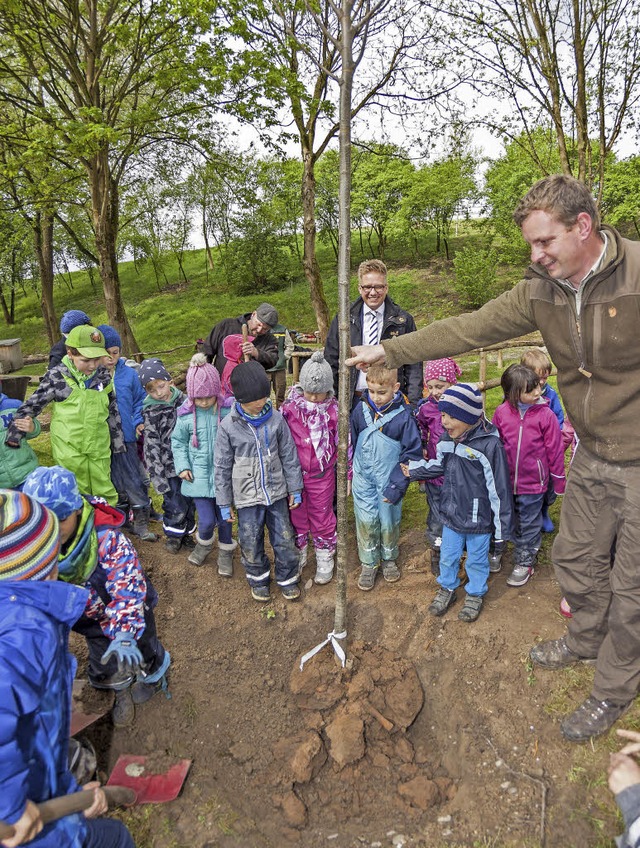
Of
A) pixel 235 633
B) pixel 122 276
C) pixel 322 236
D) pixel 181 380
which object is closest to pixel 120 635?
pixel 235 633

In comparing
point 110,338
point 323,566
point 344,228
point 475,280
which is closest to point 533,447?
point 323,566

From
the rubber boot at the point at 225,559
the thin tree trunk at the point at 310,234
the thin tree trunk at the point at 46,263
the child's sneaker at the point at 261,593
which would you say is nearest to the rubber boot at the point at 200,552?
the rubber boot at the point at 225,559

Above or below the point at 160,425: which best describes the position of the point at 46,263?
above

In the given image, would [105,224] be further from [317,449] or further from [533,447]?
[533,447]

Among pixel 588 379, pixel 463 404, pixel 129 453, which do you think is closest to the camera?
pixel 588 379

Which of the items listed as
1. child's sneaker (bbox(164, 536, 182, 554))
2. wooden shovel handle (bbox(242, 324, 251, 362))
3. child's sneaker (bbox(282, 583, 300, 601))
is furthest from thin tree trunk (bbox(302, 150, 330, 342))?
child's sneaker (bbox(282, 583, 300, 601))

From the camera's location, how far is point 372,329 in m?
4.38

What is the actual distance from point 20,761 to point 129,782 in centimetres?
151

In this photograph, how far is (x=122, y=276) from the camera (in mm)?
38000

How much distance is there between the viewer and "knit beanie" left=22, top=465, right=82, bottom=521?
93.0 inches

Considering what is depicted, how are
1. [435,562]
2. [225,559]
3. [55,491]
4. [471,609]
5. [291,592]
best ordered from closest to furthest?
[55,491]
[471,609]
[291,592]
[435,562]
[225,559]

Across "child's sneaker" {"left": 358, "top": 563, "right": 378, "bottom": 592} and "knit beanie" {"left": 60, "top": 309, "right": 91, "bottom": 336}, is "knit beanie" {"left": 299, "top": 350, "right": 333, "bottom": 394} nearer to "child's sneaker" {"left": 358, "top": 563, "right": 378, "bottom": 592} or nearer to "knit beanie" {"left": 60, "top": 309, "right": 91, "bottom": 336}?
"child's sneaker" {"left": 358, "top": 563, "right": 378, "bottom": 592}

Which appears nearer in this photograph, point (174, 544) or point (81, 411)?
point (81, 411)

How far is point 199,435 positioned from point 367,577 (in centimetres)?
180
